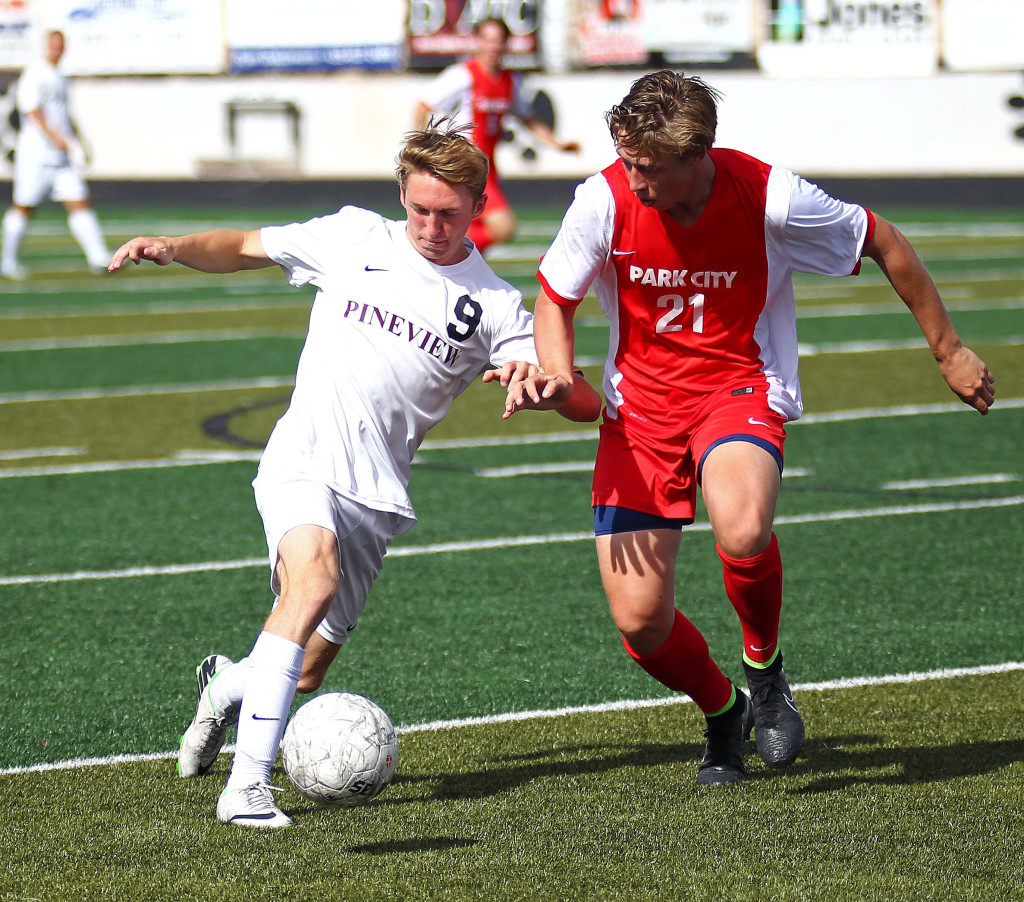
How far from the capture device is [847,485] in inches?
345

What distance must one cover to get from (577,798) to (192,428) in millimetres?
6359

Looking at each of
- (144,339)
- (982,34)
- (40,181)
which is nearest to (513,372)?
(144,339)

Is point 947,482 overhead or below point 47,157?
below

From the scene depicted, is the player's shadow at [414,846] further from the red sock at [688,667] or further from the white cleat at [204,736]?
the red sock at [688,667]

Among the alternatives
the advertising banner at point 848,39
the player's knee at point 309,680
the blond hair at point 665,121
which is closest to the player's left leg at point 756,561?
the blond hair at point 665,121

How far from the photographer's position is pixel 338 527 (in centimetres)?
438

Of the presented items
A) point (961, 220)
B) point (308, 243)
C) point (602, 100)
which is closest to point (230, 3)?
point (602, 100)

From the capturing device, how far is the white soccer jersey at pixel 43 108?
17.7 metres

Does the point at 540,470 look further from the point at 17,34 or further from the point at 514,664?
the point at 17,34

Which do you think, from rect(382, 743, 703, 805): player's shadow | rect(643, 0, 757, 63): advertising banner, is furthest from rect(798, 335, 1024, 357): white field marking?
rect(643, 0, 757, 63): advertising banner

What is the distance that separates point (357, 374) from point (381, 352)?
0.09 metres

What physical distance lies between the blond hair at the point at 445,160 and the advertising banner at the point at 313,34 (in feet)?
95.7

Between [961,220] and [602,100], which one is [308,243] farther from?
[602,100]

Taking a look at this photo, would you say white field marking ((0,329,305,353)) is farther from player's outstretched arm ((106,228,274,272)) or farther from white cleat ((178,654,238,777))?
white cleat ((178,654,238,777))
